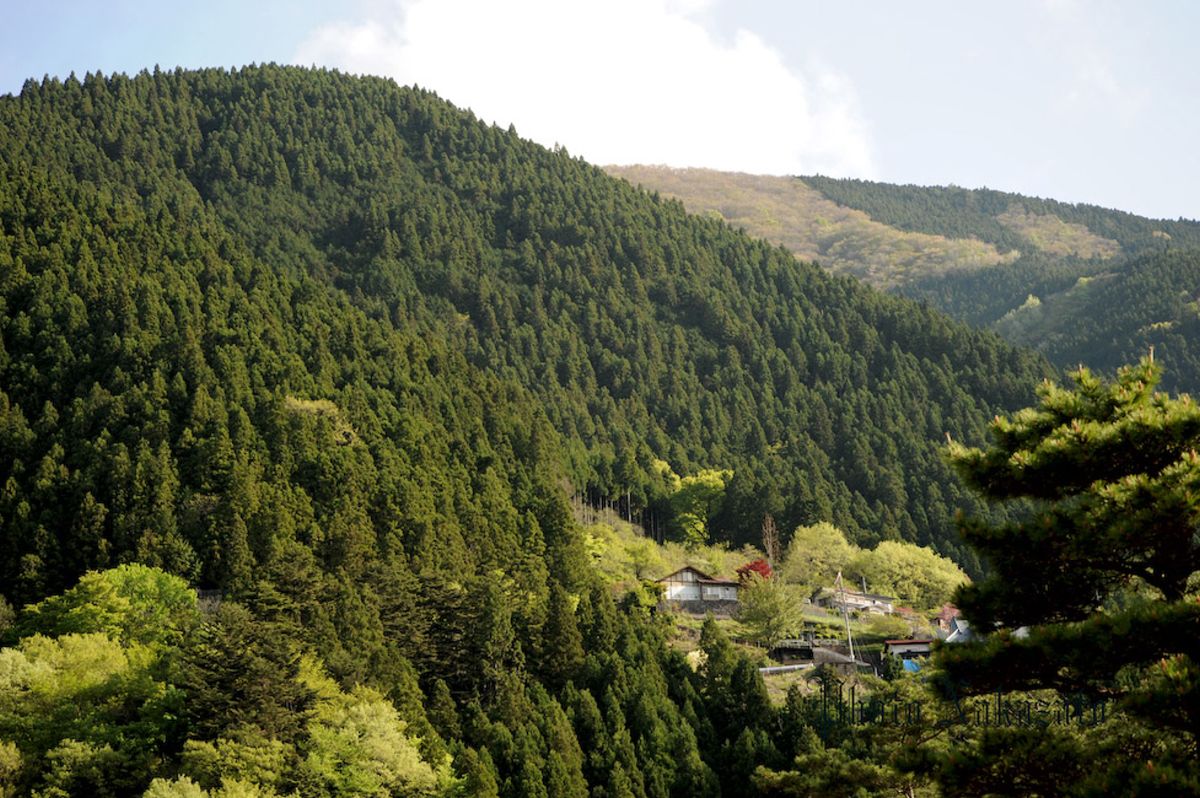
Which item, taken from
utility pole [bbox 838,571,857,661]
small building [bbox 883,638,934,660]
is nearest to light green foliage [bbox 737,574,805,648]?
utility pole [bbox 838,571,857,661]

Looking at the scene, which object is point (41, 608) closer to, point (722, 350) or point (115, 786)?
point (115, 786)

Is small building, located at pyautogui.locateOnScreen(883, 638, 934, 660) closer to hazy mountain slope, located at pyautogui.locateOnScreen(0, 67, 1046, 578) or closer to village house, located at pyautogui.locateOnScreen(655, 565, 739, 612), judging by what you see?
village house, located at pyautogui.locateOnScreen(655, 565, 739, 612)

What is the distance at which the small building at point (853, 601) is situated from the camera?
105062mm

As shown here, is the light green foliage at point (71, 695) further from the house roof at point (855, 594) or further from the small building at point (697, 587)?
the house roof at point (855, 594)

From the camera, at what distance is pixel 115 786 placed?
5034 centimetres

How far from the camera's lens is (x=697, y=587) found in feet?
332

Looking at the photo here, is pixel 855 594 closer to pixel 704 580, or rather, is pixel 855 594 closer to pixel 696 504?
pixel 704 580

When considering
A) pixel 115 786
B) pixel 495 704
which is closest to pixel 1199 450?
pixel 115 786

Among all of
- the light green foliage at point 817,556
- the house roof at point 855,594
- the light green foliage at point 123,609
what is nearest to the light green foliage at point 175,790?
the light green foliage at point 123,609

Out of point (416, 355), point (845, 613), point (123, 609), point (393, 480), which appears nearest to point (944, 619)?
point (845, 613)

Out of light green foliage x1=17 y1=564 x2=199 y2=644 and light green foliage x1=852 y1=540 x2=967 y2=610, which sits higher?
light green foliage x1=17 y1=564 x2=199 y2=644

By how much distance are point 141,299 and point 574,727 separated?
58.5 metres

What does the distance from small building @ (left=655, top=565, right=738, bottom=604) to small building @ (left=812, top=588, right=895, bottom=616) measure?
380 inches

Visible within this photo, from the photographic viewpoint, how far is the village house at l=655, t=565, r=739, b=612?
99.9 meters
